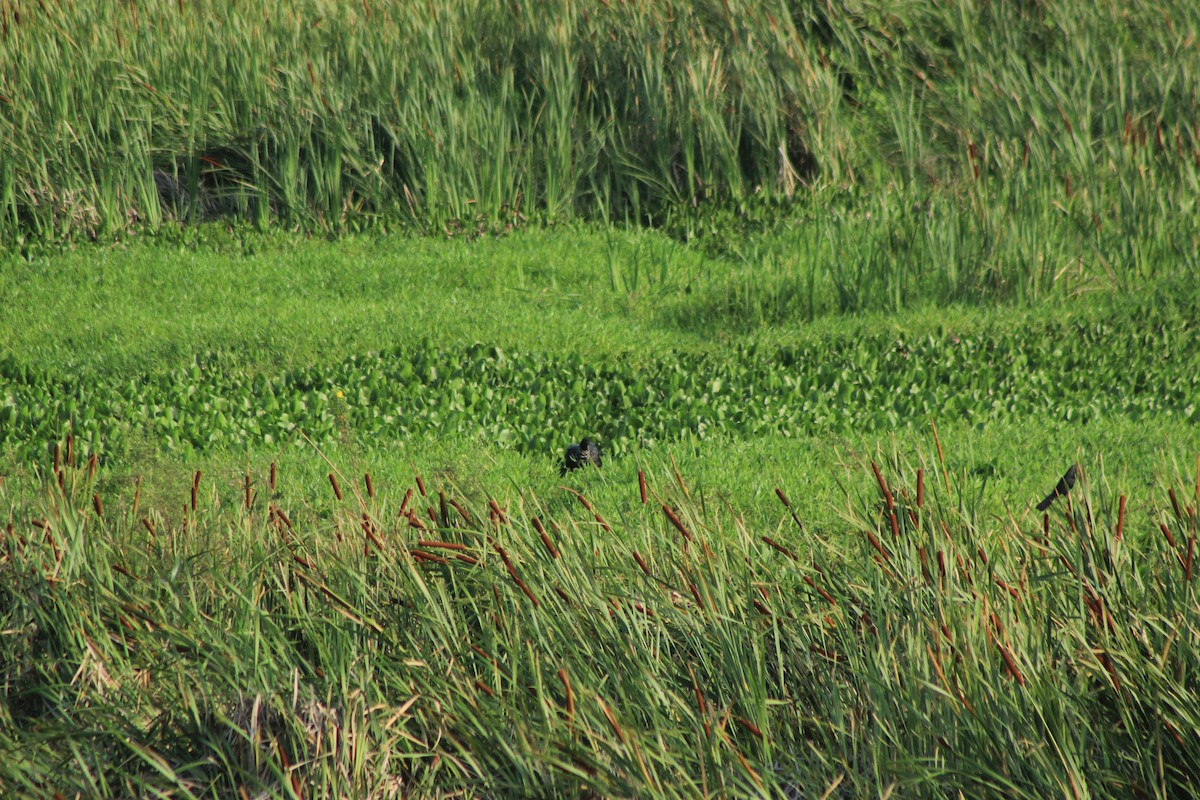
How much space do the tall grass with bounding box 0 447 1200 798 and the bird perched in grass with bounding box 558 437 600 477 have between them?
6.13 feet

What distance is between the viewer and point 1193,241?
8.44m

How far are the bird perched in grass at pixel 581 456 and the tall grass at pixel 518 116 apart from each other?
4.37m

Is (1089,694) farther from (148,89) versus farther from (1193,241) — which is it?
(148,89)

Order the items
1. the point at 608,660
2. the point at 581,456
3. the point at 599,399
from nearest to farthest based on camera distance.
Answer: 1. the point at 608,660
2. the point at 581,456
3. the point at 599,399

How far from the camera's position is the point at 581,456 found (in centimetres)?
552

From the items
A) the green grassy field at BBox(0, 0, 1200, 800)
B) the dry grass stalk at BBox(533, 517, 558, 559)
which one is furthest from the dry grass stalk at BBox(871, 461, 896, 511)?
the dry grass stalk at BBox(533, 517, 558, 559)

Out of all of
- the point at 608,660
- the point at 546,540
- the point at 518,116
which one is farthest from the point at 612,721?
the point at 518,116

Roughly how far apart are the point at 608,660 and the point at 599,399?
12.2 feet

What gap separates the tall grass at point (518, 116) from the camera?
9.18 m

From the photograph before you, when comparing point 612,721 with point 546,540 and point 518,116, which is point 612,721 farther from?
point 518,116

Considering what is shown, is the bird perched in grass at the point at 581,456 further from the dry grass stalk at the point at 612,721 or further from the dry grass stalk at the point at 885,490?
the dry grass stalk at the point at 612,721

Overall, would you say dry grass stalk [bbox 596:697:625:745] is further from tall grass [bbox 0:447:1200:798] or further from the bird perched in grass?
the bird perched in grass

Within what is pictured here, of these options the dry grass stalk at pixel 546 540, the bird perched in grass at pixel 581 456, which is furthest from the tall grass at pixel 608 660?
the bird perched in grass at pixel 581 456

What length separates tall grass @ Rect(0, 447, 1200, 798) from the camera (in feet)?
8.15
